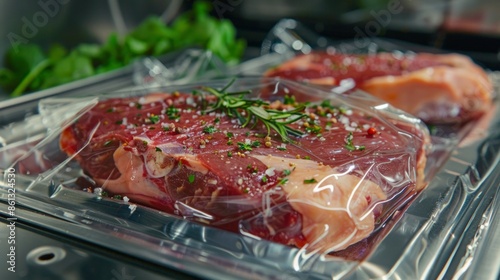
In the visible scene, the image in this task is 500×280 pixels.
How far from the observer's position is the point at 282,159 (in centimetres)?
93

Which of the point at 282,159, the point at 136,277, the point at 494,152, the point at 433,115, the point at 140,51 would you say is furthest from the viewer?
the point at 140,51

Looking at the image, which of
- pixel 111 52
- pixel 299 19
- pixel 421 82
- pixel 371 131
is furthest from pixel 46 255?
pixel 299 19

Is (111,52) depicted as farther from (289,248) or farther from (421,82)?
(289,248)

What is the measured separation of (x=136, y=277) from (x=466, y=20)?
1.93 m

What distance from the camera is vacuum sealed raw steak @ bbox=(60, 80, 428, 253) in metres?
0.86

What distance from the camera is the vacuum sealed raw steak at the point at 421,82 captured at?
5.27 ft

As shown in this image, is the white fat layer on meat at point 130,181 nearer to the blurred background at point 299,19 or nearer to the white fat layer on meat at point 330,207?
the white fat layer on meat at point 330,207

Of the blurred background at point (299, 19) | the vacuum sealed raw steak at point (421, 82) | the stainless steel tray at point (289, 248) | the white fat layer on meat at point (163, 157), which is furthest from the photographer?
the blurred background at point (299, 19)

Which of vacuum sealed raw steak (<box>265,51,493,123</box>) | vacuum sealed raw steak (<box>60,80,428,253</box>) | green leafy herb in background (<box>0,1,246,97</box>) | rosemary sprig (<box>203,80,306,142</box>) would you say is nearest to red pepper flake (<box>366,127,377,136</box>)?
vacuum sealed raw steak (<box>60,80,428,253</box>)

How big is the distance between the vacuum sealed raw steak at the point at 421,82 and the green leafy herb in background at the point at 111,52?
Result: 0.62m

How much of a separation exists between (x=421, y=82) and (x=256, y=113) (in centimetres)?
73

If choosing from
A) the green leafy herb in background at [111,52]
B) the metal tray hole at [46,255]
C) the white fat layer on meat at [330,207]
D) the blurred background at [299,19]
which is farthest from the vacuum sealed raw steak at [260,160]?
the blurred background at [299,19]

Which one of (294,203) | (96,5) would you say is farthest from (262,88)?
(96,5)

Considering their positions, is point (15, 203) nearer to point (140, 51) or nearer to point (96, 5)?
point (140, 51)
